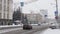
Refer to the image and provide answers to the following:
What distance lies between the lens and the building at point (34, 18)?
4.50 m

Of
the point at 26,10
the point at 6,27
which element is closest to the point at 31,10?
the point at 26,10

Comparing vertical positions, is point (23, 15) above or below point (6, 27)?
above

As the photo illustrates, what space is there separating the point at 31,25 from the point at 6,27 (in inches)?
81.3

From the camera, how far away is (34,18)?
467 centimetres

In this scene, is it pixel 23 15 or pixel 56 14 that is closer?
pixel 56 14

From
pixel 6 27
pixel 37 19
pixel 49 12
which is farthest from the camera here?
pixel 6 27

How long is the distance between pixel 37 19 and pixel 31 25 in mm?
327

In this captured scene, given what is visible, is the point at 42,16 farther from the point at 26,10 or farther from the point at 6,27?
the point at 6,27

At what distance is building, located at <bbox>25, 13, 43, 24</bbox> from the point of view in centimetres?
450

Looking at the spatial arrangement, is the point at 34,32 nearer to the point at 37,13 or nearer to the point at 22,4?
the point at 37,13

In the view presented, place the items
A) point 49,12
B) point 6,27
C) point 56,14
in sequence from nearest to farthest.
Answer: point 56,14
point 49,12
point 6,27

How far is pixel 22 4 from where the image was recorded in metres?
4.23

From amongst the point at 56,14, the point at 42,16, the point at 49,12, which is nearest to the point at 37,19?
the point at 42,16

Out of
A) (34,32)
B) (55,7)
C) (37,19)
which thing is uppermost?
(55,7)
